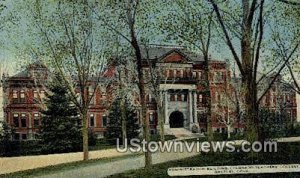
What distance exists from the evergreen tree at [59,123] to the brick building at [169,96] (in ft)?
0.43

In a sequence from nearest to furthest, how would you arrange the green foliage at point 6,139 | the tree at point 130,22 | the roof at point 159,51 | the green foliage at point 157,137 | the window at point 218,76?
the green foliage at point 6,139 < the tree at point 130,22 < the green foliage at point 157,137 < the roof at point 159,51 < the window at point 218,76

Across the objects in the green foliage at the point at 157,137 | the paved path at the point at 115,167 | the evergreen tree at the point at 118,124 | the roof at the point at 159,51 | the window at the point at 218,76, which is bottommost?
the paved path at the point at 115,167

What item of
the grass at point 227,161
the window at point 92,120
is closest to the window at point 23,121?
the window at point 92,120

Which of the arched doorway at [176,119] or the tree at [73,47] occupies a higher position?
the tree at [73,47]

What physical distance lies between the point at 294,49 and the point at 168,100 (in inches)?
52.6

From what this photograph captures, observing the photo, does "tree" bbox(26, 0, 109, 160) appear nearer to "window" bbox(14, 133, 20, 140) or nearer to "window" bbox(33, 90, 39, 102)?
"window" bbox(33, 90, 39, 102)

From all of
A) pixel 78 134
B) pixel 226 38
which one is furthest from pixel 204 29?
pixel 78 134

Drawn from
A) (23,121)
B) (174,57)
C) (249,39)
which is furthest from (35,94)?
(249,39)

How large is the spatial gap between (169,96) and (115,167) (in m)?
0.89

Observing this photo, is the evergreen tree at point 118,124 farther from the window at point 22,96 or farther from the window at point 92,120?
the window at point 22,96

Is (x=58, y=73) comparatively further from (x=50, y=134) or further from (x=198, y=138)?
(x=198, y=138)

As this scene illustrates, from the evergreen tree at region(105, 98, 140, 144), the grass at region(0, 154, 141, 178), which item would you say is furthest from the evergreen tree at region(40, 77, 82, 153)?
the evergreen tree at region(105, 98, 140, 144)

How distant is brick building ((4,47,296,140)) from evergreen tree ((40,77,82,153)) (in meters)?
0.13

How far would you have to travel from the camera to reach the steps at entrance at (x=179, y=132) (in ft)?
16.0
